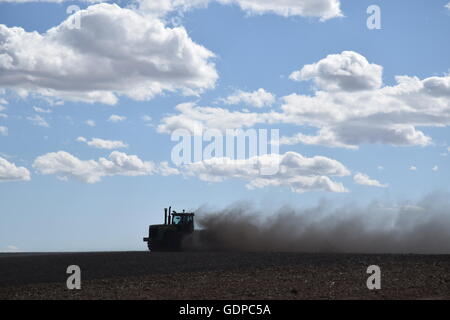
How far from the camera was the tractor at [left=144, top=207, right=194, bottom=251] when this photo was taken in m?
53.1

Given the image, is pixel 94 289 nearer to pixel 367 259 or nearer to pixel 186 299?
pixel 186 299

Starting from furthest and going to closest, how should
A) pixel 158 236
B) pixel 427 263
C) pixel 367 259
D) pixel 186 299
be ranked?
pixel 158 236 < pixel 367 259 < pixel 427 263 < pixel 186 299

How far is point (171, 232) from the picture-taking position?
53.3 meters

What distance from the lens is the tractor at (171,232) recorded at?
53094 millimetres

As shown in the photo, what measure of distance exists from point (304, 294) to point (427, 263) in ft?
36.3

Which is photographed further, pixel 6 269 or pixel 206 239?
pixel 206 239

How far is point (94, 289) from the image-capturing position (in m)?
27.2

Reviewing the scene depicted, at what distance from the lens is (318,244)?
180 ft

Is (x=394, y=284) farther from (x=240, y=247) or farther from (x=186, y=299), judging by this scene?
(x=240, y=247)
